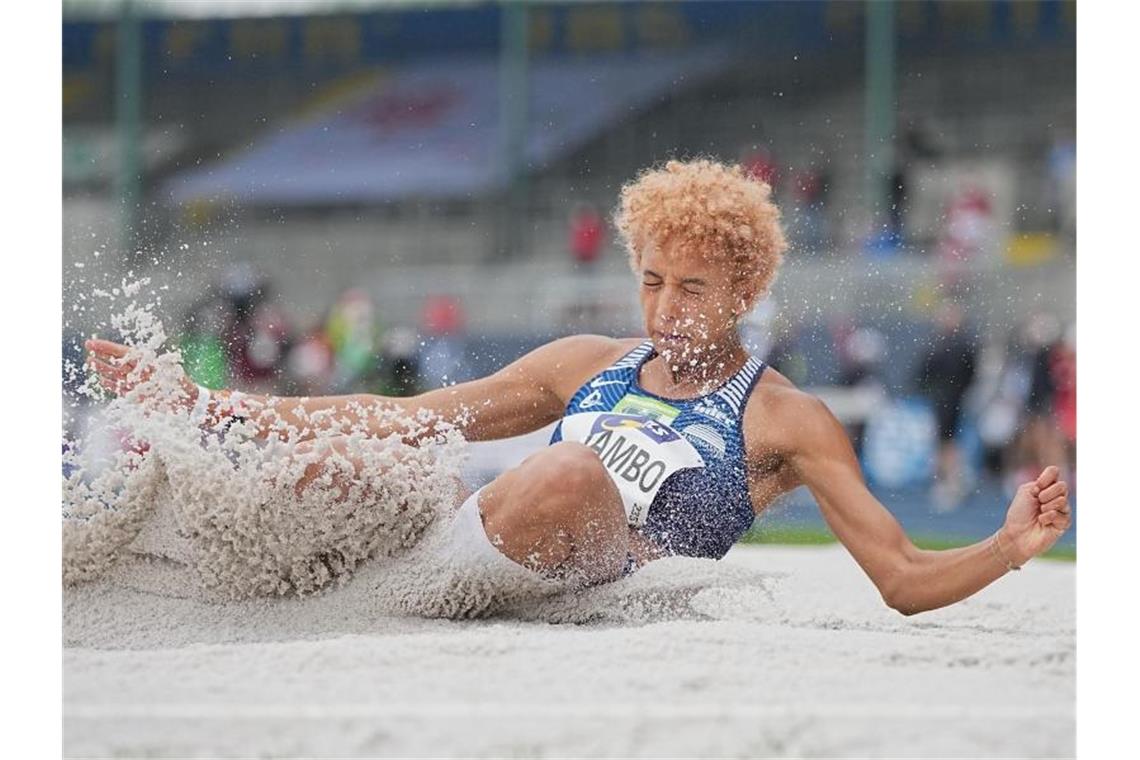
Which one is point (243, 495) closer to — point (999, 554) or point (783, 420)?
point (783, 420)

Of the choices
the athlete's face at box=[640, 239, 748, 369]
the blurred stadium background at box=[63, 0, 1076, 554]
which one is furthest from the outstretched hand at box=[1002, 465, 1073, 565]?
the blurred stadium background at box=[63, 0, 1076, 554]

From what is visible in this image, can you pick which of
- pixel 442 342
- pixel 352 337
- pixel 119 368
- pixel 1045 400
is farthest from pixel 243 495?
pixel 1045 400

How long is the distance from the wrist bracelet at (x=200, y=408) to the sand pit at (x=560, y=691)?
1.06 feet

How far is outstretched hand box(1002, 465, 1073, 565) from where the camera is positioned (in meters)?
1.97

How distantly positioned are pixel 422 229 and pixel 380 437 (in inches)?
116

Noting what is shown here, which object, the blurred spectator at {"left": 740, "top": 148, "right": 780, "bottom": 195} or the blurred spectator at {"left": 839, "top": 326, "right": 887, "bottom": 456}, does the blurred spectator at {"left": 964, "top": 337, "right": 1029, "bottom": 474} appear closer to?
the blurred spectator at {"left": 839, "top": 326, "right": 887, "bottom": 456}

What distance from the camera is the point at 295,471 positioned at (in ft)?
7.31

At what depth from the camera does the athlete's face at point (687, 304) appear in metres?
2.26

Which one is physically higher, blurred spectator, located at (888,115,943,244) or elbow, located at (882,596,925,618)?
blurred spectator, located at (888,115,943,244)

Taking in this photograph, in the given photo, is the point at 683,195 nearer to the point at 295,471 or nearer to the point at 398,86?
the point at 295,471

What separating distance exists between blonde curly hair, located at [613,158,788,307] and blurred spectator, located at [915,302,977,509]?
1732 millimetres

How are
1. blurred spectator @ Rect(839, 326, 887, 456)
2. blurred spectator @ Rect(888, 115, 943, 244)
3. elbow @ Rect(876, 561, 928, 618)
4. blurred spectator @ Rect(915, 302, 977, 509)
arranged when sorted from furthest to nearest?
1. blurred spectator @ Rect(915, 302, 977, 509)
2. blurred spectator @ Rect(839, 326, 887, 456)
3. blurred spectator @ Rect(888, 115, 943, 244)
4. elbow @ Rect(876, 561, 928, 618)

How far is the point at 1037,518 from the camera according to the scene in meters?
1.98
